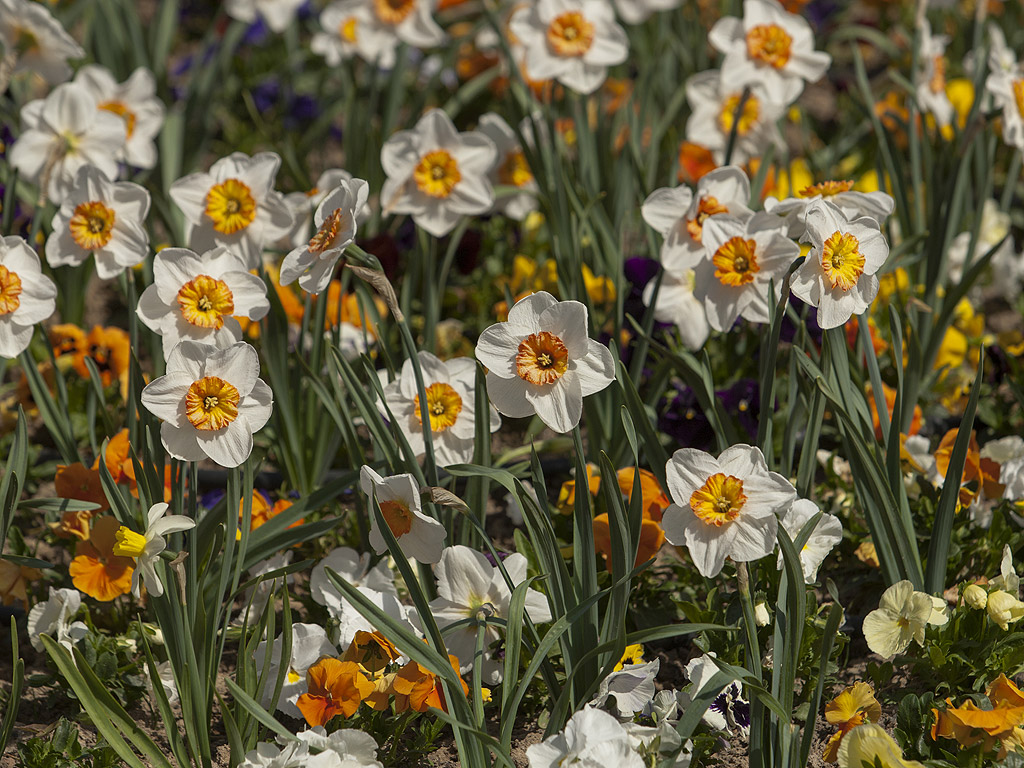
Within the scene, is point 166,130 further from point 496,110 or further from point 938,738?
point 938,738

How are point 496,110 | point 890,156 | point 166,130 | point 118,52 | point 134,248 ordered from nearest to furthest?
point 134,248, point 890,156, point 166,130, point 118,52, point 496,110

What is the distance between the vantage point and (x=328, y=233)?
165cm

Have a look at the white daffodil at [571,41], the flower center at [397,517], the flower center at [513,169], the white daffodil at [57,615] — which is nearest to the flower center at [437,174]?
the white daffodil at [571,41]

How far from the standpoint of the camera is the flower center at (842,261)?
1.59m

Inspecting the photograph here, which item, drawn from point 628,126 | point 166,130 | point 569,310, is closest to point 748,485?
point 569,310

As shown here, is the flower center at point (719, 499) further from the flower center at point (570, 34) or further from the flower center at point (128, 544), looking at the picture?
the flower center at point (570, 34)

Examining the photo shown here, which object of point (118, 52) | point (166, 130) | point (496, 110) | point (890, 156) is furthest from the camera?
point (496, 110)

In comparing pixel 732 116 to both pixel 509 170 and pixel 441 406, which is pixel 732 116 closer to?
pixel 509 170

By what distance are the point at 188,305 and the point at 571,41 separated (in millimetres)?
1471

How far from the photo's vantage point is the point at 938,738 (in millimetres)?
1646

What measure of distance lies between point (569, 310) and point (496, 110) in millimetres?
2514

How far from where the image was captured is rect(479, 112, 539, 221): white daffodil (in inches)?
112

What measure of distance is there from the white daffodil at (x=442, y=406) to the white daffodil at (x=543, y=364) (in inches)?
10.3

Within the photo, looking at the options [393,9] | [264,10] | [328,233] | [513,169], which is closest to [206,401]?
[328,233]
